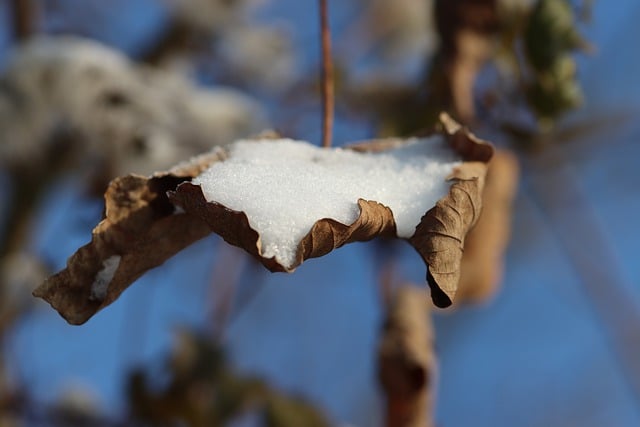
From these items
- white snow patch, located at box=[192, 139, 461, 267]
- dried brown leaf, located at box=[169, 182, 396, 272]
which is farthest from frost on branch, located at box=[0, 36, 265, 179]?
dried brown leaf, located at box=[169, 182, 396, 272]

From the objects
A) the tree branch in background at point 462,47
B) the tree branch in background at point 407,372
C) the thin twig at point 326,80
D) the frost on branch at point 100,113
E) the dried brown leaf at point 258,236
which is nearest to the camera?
the dried brown leaf at point 258,236

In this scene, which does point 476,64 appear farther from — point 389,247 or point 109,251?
point 109,251

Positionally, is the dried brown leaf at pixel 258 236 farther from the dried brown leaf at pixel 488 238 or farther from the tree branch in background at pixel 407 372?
the dried brown leaf at pixel 488 238

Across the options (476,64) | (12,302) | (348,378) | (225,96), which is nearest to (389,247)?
(476,64)

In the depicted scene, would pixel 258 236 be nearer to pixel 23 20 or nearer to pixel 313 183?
pixel 313 183

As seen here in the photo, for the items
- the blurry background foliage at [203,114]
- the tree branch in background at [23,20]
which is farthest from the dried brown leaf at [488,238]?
the tree branch in background at [23,20]

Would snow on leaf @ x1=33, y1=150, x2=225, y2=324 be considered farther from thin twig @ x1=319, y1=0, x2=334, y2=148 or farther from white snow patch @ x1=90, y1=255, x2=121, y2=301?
thin twig @ x1=319, y1=0, x2=334, y2=148
